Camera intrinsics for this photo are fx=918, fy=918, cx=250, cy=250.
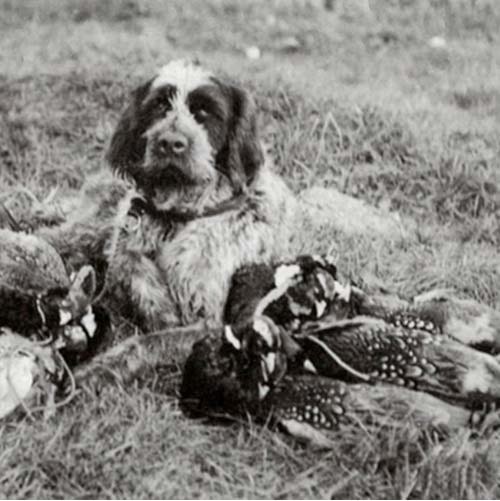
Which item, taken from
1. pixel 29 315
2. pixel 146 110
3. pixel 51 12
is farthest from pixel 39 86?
pixel 29 315

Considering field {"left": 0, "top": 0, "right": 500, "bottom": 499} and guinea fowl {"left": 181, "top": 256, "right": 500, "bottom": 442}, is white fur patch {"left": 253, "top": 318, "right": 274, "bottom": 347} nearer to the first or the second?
guinea fowl {"left": 181, "top": 256, "right": 500, "bottom": 442}

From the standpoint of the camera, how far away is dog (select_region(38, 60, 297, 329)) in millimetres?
1809

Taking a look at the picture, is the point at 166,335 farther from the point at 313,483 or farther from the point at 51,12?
the point at 51,12

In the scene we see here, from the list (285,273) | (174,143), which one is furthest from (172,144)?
(285,273)

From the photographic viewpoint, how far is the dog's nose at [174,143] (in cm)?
176

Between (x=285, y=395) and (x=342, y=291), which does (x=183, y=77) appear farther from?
(x=285, y=395)

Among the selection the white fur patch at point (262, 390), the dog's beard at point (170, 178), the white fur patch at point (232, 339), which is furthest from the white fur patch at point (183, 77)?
the white fur patch at point (262, 390)

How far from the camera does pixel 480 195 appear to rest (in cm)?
192

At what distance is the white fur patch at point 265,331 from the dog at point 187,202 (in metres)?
0.23

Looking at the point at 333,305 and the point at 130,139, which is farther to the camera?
the point at 130,139

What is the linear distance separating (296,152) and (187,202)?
30 centimetres

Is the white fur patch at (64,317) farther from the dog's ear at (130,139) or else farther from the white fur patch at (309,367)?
the white fur patch at (309,367)

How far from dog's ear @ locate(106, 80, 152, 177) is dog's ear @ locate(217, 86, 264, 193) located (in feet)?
0.55

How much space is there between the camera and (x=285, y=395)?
5.24 ft
